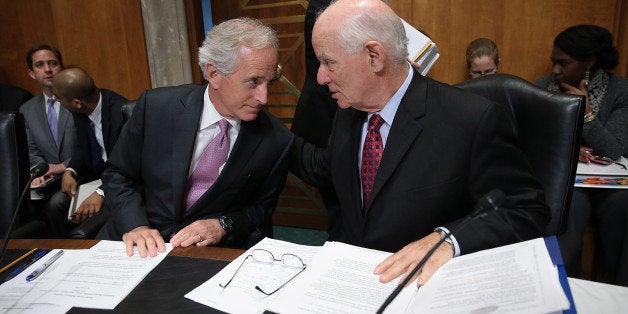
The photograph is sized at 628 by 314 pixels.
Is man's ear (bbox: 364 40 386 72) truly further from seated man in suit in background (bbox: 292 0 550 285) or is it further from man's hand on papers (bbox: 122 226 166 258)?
man's hand on papers (bbox: 122 226 166 258)

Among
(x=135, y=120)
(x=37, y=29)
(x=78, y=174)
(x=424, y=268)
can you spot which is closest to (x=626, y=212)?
(x=424, y=268)

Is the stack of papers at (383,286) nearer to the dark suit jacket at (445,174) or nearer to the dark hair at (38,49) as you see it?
the dark suit jacket at (445,174)

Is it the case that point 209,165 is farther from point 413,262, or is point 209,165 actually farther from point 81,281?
point 413,262

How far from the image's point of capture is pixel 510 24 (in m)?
Answer: 2.88

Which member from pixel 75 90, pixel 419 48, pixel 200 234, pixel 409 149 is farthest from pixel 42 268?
pixel 75 90

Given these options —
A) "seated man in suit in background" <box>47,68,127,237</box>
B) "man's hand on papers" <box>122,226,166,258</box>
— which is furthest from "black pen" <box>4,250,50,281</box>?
"seated man in suit in background" <box>47,68,127,237</box>

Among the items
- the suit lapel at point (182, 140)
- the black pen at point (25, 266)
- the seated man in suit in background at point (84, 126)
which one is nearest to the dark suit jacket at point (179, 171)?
the suit lapel at point (182, 140)

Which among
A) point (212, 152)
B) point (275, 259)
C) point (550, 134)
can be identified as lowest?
point (275, 259)

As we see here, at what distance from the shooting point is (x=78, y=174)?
2.86 meters

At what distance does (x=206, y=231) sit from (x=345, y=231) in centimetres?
49

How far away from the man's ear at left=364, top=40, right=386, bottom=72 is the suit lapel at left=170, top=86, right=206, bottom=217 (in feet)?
2.40

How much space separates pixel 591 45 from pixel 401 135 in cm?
183

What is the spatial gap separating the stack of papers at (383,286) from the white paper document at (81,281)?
20 cm

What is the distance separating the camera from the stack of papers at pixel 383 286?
849mm
